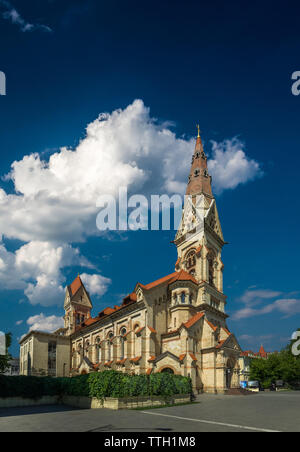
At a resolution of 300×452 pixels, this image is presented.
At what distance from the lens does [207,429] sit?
47.7ft

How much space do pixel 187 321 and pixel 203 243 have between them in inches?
474

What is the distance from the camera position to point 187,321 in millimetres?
41781

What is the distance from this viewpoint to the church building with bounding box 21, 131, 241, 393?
38.6m

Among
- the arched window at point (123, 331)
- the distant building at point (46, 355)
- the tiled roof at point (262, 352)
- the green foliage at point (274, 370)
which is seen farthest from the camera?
the tiled roof at point (262, 352)

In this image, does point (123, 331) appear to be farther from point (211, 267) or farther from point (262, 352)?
point (262, 352)

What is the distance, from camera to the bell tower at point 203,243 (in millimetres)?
47062

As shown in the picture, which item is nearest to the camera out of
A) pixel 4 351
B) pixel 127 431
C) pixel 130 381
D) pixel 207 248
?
pixel 127 431

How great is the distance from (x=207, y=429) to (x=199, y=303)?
30560 millimetres

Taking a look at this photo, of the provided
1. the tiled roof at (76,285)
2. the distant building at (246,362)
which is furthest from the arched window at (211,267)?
the tiled roof at (76,285)

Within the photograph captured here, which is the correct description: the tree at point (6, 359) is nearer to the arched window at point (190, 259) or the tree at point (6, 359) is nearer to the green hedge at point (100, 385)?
the green hedge at point (100, 385)

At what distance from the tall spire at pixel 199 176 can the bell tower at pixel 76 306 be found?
3573cm
